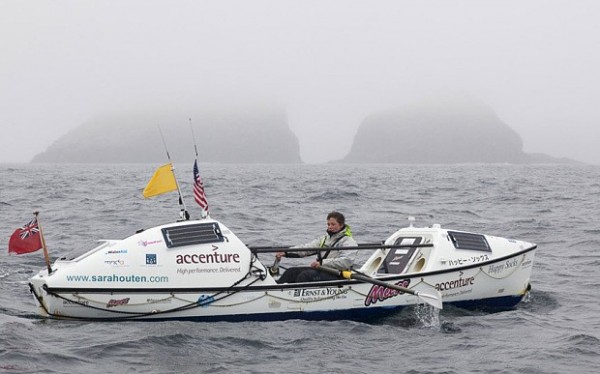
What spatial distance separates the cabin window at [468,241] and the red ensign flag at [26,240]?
701cm

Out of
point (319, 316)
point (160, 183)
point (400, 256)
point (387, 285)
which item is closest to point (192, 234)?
point (160, 183)

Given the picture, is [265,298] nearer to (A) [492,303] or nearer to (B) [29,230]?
(B) [29,230]

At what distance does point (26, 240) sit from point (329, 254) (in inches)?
201

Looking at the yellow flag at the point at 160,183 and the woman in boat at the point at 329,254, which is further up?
the yellow flag at the point at 160,183

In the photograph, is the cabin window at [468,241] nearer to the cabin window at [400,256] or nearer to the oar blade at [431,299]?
the cabin window at [400,256]

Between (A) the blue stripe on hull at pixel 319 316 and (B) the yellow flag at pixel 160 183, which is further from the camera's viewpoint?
(B) the yellow flag at pixel 160 183

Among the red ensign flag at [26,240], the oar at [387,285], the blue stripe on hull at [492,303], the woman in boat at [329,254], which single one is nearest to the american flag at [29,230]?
the red ensign flag at [26,240]

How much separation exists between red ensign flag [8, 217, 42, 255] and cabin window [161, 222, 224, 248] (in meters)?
1.88

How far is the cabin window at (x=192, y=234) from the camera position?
12328 mm

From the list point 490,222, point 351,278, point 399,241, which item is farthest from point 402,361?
point 490,222

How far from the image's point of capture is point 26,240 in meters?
12.0

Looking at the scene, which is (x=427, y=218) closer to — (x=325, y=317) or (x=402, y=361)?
(x=325, y=317)

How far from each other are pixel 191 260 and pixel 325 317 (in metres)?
2.33

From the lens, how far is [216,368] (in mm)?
10047
